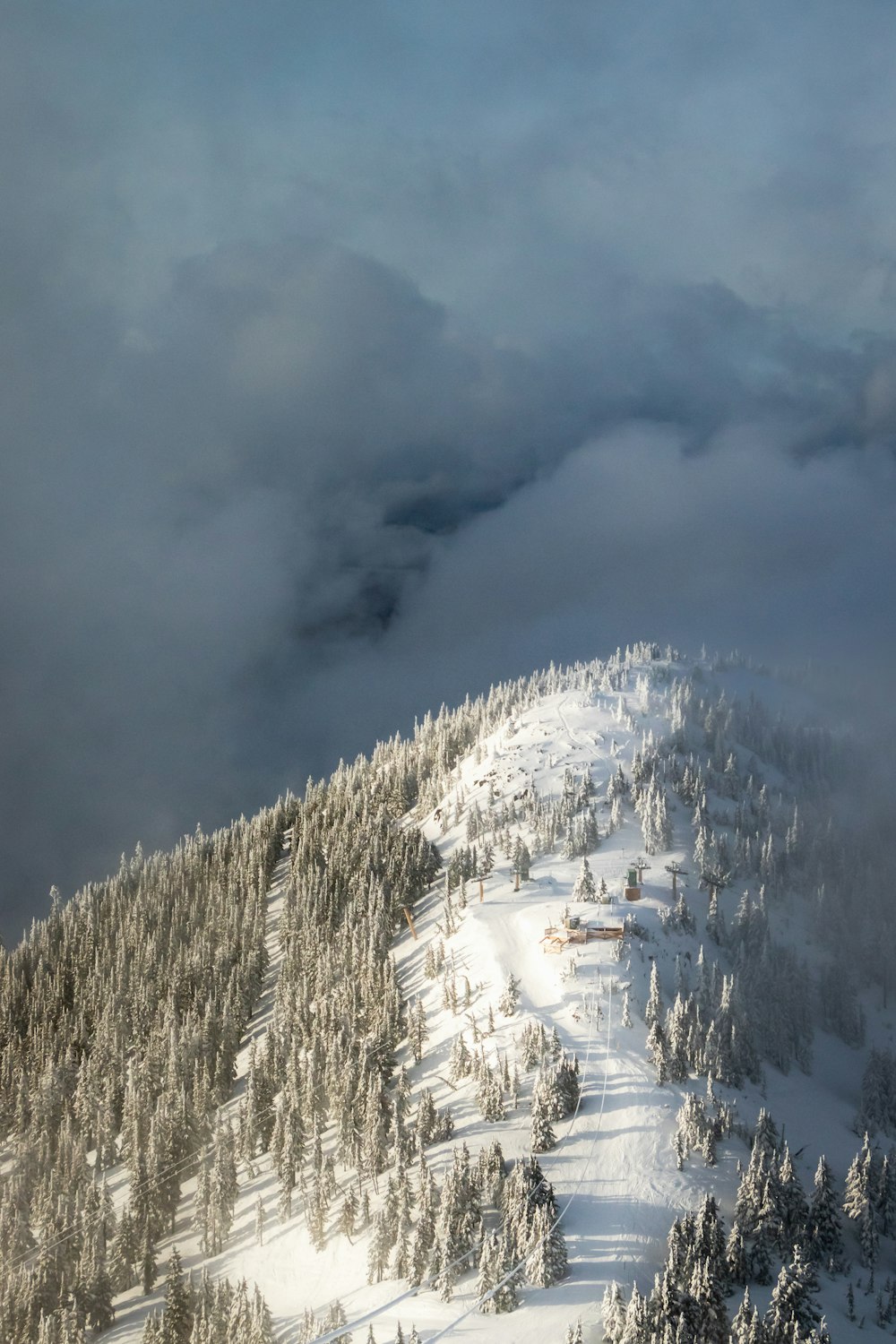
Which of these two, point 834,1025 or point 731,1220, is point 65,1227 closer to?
point 731,1220

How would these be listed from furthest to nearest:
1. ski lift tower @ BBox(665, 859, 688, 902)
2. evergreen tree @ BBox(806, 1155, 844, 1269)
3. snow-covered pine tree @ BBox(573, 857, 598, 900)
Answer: ski lift tower @ BBox(665, 859, 688, 902)
snow-covered pine tree @ BBox(573, 857, 598, 900)
evergreen tree @ BBox(806, 1155, 844, 1269)

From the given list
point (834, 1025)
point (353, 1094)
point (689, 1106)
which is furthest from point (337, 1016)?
point (834, 1025)

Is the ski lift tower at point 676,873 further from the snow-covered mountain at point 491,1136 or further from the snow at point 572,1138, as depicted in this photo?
the snow at point 572,1138

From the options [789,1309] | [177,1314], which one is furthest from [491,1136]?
[177,1314]

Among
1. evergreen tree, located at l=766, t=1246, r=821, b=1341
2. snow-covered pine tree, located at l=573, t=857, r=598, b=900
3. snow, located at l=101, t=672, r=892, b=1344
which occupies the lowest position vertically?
evergreen tree, located at l=766, t=1246, r=821, b=1341

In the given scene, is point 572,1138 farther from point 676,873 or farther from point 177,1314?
point 676,873

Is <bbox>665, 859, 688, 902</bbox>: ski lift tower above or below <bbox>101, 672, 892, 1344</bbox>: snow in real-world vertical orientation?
above

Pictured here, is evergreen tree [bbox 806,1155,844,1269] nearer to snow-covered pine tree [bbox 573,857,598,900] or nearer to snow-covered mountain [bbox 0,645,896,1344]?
snow-covered mountain [bbox 0,645,896,1344]

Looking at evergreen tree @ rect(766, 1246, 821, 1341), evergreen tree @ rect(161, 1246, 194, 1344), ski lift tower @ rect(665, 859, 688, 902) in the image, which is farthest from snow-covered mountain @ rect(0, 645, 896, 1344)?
ski lift tower @ rect(665, 859, 688, 902)

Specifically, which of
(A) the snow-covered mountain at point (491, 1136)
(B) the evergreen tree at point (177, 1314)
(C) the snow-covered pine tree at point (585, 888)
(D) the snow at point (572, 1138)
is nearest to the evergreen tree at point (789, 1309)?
(A) the snow-covered mountain at point (491, 1136)
